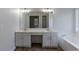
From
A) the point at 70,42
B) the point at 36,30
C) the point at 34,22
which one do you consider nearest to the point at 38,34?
the point at 36,30

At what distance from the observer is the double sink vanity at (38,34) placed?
1.26 metres

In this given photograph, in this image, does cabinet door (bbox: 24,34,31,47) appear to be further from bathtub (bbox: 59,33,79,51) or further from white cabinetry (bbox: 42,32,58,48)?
bathtub (bbox: 59,33,79,51)

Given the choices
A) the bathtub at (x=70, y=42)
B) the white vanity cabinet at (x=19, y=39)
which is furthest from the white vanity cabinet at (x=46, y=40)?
the white vanity cabinet at (x=19, y=39)

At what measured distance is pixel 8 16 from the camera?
123 centimetres

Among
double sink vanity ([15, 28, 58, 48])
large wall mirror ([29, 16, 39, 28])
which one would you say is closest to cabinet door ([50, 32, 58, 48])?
double sink vanity ([15, 28, 58, 48])

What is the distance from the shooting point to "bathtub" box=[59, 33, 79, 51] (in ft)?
3.81

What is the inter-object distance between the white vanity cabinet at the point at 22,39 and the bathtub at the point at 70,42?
41cm

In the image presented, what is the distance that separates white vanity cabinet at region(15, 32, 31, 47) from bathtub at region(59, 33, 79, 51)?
0.41 m

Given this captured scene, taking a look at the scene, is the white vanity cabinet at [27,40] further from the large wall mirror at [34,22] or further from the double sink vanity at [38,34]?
the large wall mirror at [34,22]

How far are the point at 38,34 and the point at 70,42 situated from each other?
395 millimetres

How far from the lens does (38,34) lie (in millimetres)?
1257
